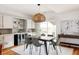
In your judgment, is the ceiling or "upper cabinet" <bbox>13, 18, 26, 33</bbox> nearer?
the ceiling

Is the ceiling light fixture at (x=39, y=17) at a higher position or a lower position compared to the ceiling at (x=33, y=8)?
lower

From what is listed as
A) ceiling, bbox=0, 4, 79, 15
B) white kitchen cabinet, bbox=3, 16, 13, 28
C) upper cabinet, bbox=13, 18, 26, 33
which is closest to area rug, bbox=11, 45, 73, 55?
upper cabinet, bbox=13, 18, 26, 33

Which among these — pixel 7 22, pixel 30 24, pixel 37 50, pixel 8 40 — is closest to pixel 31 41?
pixel 37 50

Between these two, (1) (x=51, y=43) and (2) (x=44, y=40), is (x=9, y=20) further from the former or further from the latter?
(1) (x=51, y=43)

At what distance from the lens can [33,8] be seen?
180cm

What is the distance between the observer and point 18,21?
1.92 meters

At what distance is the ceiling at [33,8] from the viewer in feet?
5.68

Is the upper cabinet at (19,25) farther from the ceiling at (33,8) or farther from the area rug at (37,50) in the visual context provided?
the area rug at (37,50)

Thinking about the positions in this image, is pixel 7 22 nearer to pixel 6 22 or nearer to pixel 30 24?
pixel 6 22

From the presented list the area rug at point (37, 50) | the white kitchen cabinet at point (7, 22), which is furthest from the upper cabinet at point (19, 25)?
the area rug at point (37, 50)

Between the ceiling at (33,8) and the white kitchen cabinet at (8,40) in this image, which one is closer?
the ceiling at (33,8)

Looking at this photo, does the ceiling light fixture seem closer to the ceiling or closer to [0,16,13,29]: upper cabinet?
the ceiling

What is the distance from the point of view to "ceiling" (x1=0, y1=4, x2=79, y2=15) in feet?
5.68
